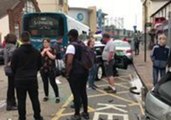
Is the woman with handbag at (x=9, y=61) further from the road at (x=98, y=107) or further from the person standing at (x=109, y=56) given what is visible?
the person standing at (x=109, y=56)

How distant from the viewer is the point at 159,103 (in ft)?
16.9

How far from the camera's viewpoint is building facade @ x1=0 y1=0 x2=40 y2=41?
56375 mm

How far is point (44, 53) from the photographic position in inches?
503

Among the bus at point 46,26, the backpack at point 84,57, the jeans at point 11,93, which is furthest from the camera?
the bus at point 46,26

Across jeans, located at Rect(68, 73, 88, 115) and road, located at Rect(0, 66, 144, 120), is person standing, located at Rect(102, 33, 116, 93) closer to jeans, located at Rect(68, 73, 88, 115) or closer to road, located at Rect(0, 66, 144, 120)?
road, located at Rect(0, 66, 144, 120)

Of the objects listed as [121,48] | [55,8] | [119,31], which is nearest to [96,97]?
[121,48]

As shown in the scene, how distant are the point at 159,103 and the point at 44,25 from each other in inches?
784

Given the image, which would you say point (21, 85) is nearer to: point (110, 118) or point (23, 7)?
point (110, 118)

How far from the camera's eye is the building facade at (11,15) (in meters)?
56.4

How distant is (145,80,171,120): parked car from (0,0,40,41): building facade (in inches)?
1976

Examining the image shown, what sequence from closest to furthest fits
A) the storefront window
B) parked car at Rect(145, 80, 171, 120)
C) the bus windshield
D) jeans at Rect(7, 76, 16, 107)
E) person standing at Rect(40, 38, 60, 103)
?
parked car at Rect(145, 80, 171, 120), jeans at Rect(7, 76, 16, 107), person standing at Rect(40, 38, 60, 103), the bus windshield, the storefront window

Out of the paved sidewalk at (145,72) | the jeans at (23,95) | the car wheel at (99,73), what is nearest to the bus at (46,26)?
the paved sidewalk at (145,72)

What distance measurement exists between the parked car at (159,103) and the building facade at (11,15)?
165 feet

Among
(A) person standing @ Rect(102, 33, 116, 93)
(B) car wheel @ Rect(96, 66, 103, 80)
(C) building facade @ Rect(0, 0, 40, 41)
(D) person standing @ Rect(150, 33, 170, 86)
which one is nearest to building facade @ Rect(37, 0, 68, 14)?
(C) building facade @ Rect(0, 0, 40, 41)
